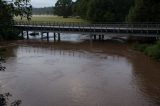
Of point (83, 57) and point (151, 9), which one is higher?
point (151, 9)

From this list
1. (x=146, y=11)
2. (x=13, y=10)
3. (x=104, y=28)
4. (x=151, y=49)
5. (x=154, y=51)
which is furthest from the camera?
(x=104, y=28)

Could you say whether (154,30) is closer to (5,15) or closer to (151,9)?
(151,9)

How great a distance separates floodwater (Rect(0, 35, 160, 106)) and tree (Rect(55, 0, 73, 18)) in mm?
78251

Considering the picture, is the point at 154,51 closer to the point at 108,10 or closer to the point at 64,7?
the point at 108,10

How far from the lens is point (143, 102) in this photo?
72.1 ft

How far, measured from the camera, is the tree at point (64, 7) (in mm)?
124688

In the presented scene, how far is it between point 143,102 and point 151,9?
33149mm

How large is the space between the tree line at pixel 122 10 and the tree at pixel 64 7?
117ft

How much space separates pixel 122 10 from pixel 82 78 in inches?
1777

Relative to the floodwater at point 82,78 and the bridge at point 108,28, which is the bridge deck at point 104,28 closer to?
the bridge at point 108,28

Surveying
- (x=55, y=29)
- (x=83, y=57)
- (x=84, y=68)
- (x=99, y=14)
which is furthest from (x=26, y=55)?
(x=99, y=14)

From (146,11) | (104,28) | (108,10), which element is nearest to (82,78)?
(104,28)

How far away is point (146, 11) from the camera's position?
52.9 metres

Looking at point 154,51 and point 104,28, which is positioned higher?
point 104,28
